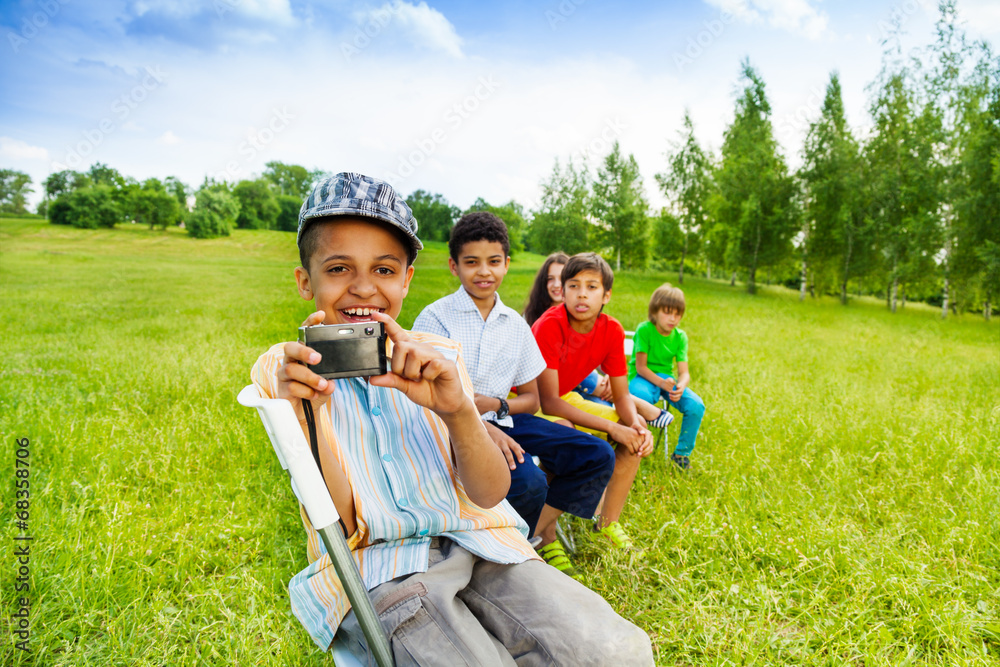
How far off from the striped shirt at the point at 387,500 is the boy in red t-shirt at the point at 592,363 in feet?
5.05

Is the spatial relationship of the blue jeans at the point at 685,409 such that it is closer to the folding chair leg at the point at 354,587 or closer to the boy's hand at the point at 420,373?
the boy's hand at the point at 420,373

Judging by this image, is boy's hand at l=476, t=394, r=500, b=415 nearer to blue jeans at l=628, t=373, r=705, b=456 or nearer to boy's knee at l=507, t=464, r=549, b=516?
boy's knee at l=507, t=464, r=549, b=516

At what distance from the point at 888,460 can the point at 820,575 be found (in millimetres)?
2087

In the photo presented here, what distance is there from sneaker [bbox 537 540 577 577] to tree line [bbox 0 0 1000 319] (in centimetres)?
811

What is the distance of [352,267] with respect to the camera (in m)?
1.43

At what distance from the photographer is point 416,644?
1159 millimetres

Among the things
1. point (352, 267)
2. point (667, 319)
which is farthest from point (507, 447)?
point (667, 319)

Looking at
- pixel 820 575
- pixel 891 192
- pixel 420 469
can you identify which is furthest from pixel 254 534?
pixel 891 192

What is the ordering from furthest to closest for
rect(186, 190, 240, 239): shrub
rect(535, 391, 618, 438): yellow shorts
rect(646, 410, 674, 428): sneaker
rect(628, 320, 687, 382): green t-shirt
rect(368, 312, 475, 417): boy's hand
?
rect(186, 190, 240, 239): shrub < rect(628, 320, 687, 382): green t-shirt < rect(646, 410, 674, 428): sneaker < rect(535, 391, 618, 438): yellow shorts < rect(368, 312, 475, 417): boy's hand

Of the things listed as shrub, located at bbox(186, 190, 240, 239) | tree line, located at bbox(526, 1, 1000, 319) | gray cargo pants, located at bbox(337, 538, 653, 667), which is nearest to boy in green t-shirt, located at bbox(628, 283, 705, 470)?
gray cargo pants, located at bbox(337, 538, 653, 667)

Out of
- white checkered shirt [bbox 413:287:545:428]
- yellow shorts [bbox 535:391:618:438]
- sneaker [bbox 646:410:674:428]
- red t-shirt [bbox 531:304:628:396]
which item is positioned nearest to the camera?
white checkered shirt [bbox 413:287:545:428]

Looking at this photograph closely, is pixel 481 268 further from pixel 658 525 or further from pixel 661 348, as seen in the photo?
pixel 661 348

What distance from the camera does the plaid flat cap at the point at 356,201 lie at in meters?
1.36

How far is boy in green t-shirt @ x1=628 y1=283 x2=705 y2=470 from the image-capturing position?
4195 millimetres
